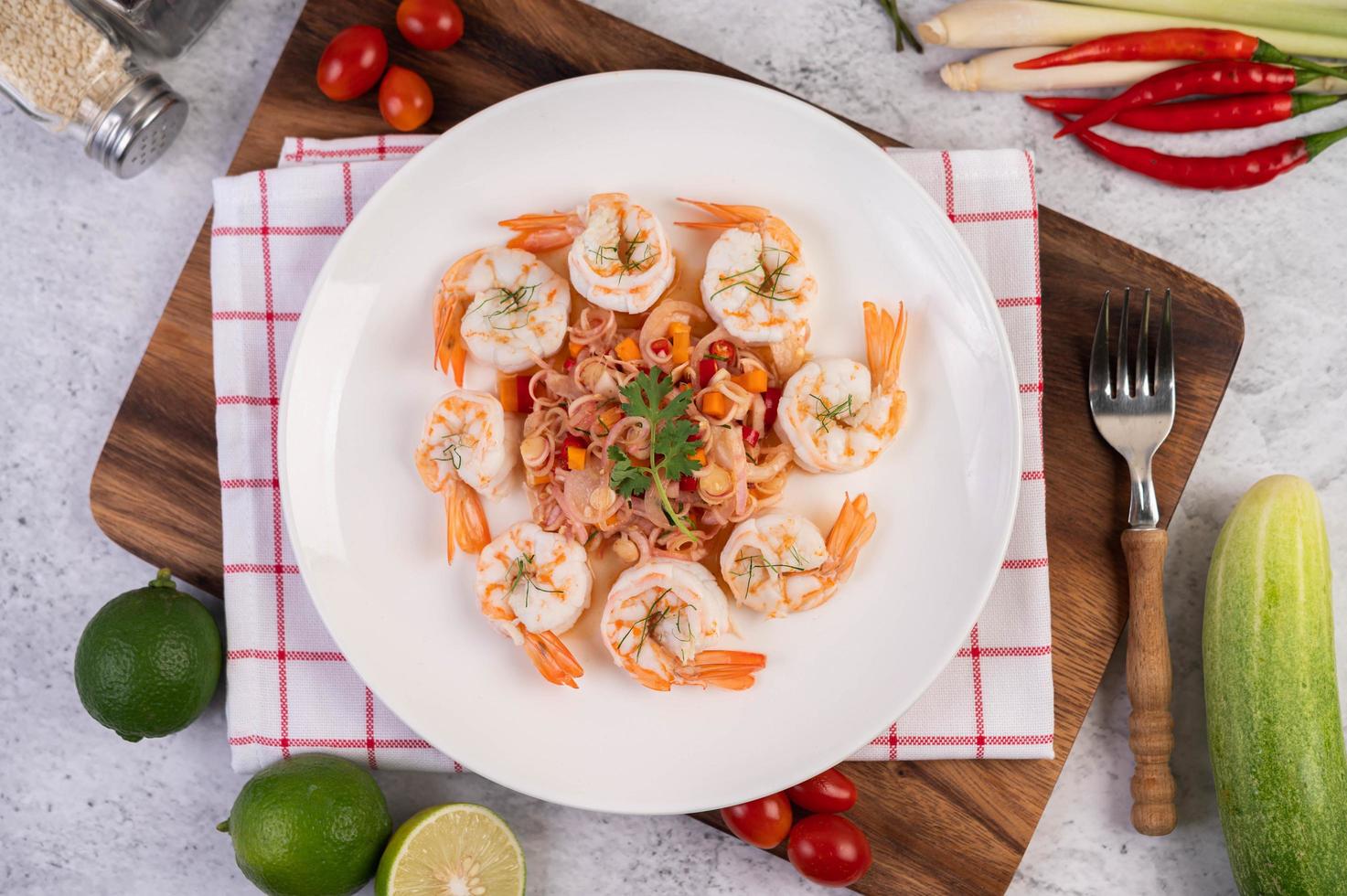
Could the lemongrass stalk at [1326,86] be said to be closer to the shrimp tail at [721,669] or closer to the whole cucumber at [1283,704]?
the whole cucumber at [1283,704]

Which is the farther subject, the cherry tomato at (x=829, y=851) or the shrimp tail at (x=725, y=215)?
the cherry tomato at (x=829, y=851)

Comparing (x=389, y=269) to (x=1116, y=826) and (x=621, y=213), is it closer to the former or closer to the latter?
(x=621, y=213)

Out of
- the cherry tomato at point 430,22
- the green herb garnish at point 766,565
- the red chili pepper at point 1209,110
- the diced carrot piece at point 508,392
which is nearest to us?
the green herb garnish at point 766,565

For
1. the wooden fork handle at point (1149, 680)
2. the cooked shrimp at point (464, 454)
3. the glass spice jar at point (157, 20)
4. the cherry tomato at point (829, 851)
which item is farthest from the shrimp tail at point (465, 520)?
the wooden fork handle at point (1149, 680)

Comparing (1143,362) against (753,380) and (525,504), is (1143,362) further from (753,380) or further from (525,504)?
(525,504)

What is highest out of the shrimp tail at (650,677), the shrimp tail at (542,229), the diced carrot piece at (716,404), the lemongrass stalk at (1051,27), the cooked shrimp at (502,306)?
the lemongrass stalk at (1051,27)

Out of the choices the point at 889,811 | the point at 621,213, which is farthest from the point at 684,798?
the point at 621,213

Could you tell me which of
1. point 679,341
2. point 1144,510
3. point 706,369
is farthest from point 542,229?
point 1144,510
